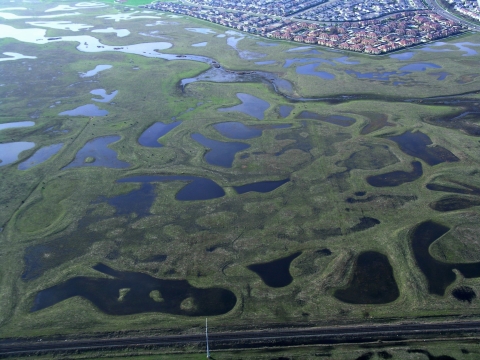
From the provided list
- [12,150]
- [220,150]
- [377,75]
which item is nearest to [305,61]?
[377,75]

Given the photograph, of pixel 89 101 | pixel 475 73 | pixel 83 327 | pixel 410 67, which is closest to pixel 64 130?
pixel 89 101

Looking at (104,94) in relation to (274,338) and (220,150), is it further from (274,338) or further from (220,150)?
(274,338)

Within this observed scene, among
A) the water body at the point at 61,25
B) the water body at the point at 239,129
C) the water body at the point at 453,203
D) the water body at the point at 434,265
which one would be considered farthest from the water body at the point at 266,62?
the water body at the point at 61,25

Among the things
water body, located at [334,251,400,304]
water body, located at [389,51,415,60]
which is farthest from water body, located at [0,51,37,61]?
water body, located at [334,251,400,304]

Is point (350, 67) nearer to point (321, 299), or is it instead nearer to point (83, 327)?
point (321, 299)

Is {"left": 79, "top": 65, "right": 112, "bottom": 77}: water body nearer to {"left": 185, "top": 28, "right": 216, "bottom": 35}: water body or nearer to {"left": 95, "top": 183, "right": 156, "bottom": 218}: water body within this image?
{"left": 185, "top": 28, "right": 216, "bottom": 35}: water body

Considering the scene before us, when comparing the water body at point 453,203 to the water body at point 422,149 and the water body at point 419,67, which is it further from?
the water body at point 419,67
